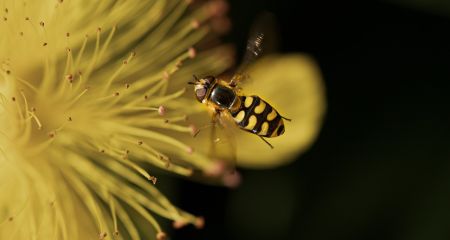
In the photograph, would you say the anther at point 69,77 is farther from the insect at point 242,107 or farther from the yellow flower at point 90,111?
the insect at point 242,107

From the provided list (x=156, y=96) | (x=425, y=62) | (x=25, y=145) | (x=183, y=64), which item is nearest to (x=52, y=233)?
(x=25, y=145)

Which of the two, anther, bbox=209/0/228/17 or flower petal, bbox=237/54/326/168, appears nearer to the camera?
anther, bbox=209/0/228/17

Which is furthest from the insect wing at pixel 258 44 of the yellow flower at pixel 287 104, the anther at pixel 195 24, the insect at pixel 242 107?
the yellow flower at pixel 287 104

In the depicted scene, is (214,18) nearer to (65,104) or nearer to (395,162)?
(65,104)

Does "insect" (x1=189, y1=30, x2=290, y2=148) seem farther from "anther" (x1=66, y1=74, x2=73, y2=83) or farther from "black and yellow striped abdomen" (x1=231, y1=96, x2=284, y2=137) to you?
"anther" (x1=66, y1=74, x2=73, y2=83)

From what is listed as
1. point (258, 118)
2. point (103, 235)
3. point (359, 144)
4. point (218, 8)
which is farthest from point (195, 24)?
point (359, 144)

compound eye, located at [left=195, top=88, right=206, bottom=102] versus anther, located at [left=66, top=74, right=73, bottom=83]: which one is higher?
compound eye, located at [left=195, top=88, right=206, bottom=102]

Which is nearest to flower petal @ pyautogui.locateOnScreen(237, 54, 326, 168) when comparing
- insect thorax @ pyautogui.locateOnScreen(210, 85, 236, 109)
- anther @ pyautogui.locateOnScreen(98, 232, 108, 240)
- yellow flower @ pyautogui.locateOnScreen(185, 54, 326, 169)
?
yellow flower @ pyautogui.locateOnScreen(185, 54, 326, 169)
